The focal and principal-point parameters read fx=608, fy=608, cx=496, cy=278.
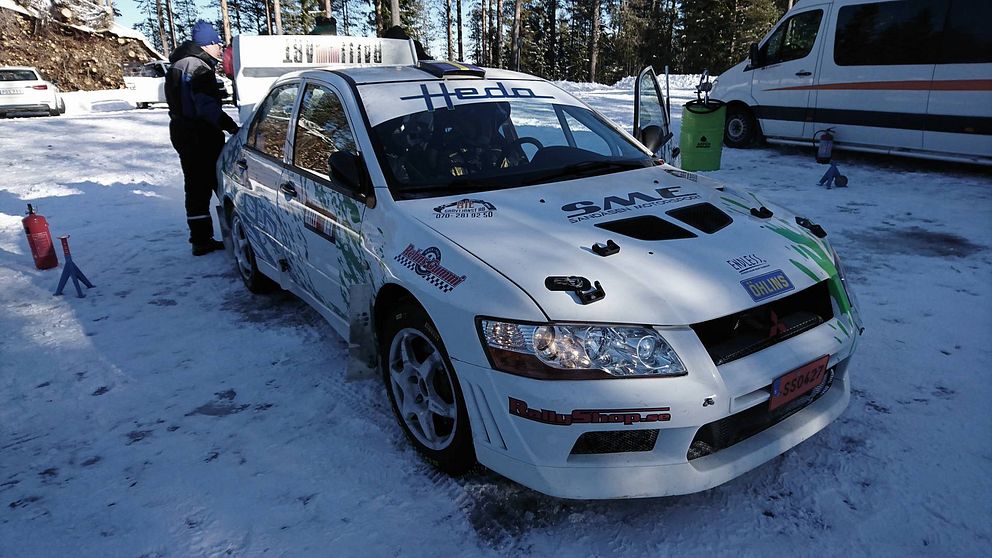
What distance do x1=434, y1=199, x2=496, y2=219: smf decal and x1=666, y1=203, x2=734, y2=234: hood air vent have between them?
0.79m

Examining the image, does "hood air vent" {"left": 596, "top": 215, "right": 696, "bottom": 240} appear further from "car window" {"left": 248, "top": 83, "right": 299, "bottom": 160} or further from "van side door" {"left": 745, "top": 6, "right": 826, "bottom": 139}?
"van side door" {"left": 745, "top": 6, "right": 826, "bottom": 139}

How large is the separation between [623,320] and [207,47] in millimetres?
5288

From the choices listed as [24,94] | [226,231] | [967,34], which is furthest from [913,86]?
[24,94]

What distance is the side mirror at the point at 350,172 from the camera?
2797 millimetres

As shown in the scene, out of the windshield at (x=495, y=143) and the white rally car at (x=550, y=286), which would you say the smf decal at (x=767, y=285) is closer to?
the white rally car at (x=550, y=286)

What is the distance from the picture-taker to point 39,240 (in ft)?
17.1

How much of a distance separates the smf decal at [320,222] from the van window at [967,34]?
817 centimetres

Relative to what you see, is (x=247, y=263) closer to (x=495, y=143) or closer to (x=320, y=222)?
(x=320, y=222)

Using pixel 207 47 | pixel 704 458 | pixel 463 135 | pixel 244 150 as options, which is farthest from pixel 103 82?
pixel 704 458

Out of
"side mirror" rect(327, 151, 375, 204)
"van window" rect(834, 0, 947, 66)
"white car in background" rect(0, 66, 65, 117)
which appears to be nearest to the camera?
"side mirror" rect(327, 151, 375, 204)

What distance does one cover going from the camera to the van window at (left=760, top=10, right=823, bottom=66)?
29.7 ft

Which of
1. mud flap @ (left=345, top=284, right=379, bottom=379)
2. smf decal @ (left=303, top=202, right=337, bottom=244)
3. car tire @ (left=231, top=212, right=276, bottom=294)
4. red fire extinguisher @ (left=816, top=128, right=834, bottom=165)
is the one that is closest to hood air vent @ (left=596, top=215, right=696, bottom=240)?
mud flap @ (left=345, top=284, right=379, bottom=379)

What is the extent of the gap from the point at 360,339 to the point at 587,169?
4.71 ft

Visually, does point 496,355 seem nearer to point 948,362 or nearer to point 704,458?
point 704,458
